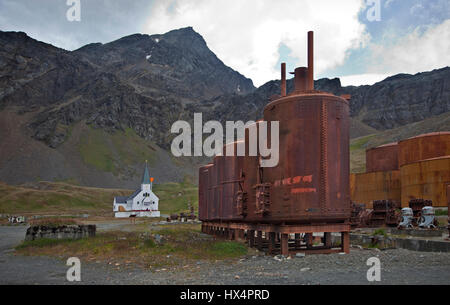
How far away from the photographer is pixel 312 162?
13.6 m

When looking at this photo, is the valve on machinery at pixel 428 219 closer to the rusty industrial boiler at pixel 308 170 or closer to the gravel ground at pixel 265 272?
the gravel ground at pixel 265 272

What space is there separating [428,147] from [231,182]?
1033 inches

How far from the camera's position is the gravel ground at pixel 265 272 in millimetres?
9383

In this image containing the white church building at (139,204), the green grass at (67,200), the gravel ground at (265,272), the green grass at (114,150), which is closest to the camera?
the gravel ground at (265,272)

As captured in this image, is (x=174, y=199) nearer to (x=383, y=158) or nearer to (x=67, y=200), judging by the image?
(x=67, y=200)

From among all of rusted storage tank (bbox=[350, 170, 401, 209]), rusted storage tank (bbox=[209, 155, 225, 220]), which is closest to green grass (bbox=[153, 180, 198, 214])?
rusted storage tank (bbox=[350, 170, 401, 209])

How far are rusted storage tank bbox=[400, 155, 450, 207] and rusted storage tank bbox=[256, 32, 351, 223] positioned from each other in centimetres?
2244

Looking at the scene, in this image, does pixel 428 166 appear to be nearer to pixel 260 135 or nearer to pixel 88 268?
pixel 260 135

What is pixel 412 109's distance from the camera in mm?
194000

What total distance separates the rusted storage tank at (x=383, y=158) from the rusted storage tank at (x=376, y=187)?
2.40m

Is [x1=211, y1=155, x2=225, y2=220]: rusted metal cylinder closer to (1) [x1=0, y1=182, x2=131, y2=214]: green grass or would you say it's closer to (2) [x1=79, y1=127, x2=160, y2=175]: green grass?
(1) [x1=0, y1=182, x2=131, y2=214]: green grass

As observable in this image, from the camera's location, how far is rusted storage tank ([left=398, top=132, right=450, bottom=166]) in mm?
36656

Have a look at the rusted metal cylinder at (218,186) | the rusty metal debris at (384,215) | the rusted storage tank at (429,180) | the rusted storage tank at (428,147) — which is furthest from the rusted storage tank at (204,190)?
the rusted storage tank at (428,147)

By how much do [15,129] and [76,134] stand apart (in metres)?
21.8
